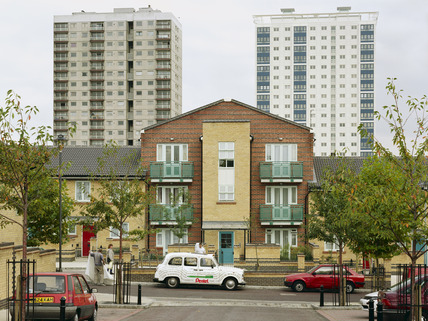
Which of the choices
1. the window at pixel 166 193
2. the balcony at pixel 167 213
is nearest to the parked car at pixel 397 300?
the balcony at pixel 167 213

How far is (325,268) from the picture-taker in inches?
1178

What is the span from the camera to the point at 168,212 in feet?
Result: 138

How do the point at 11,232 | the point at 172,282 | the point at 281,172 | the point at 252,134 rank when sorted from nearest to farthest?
the point at 172,282 → the point at 11,232 → the point at 281,172 → the point at 252,134

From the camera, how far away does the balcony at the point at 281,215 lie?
42781 millimetres

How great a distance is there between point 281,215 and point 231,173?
4.72 metres

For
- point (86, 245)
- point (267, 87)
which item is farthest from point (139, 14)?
point (86, 245)

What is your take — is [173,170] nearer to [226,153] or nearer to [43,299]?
[226,153]

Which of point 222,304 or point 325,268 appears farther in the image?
point 325,268

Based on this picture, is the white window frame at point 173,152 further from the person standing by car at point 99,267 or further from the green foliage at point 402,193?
the green foliage at point 402,193

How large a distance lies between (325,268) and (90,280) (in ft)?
38.6

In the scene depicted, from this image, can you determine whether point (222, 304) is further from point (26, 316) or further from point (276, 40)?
point (276, 40)

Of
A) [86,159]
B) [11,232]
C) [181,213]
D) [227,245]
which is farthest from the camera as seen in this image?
[86,159]

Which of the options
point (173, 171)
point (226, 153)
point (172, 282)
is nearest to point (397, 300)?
point (172, 282)

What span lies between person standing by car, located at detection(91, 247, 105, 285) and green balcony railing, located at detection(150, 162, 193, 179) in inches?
592
